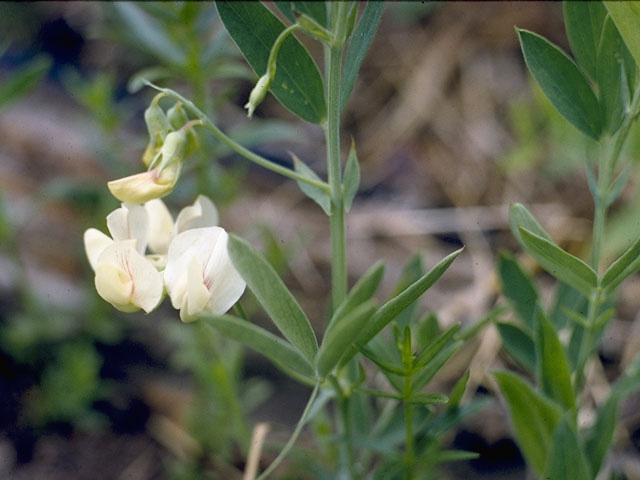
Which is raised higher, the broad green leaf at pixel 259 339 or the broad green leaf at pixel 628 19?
the broad green leaf at pixel 628 19

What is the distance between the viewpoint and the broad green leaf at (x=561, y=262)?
1.92 feet

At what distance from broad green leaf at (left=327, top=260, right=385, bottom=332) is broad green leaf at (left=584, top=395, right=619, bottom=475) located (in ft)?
1.18

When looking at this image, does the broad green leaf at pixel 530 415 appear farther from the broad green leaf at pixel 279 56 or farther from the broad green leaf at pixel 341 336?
the broad green leaf at pixel 279 56

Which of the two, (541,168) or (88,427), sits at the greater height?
(541,168)

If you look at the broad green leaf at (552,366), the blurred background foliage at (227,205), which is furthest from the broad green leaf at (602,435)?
the blurred background foliage at (227,205)

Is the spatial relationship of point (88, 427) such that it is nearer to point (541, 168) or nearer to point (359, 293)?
point (359, 293)

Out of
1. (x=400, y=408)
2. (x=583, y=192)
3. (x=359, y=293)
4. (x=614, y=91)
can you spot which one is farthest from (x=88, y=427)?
(x=583, y=192)

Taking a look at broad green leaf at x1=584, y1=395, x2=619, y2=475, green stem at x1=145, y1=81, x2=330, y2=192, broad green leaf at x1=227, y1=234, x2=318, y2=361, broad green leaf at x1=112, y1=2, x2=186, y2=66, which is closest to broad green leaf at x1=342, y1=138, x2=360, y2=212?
green stem at x1=145, y1=81, x2=330, y2=192

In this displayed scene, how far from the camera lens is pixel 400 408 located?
849 mm

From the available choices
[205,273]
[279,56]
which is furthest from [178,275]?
[279,56]

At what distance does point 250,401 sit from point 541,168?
3.00ft

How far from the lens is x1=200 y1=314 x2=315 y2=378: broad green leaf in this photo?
0.49 meters

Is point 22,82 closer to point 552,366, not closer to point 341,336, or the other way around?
point 341,336

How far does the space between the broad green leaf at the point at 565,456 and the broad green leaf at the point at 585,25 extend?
35cm
